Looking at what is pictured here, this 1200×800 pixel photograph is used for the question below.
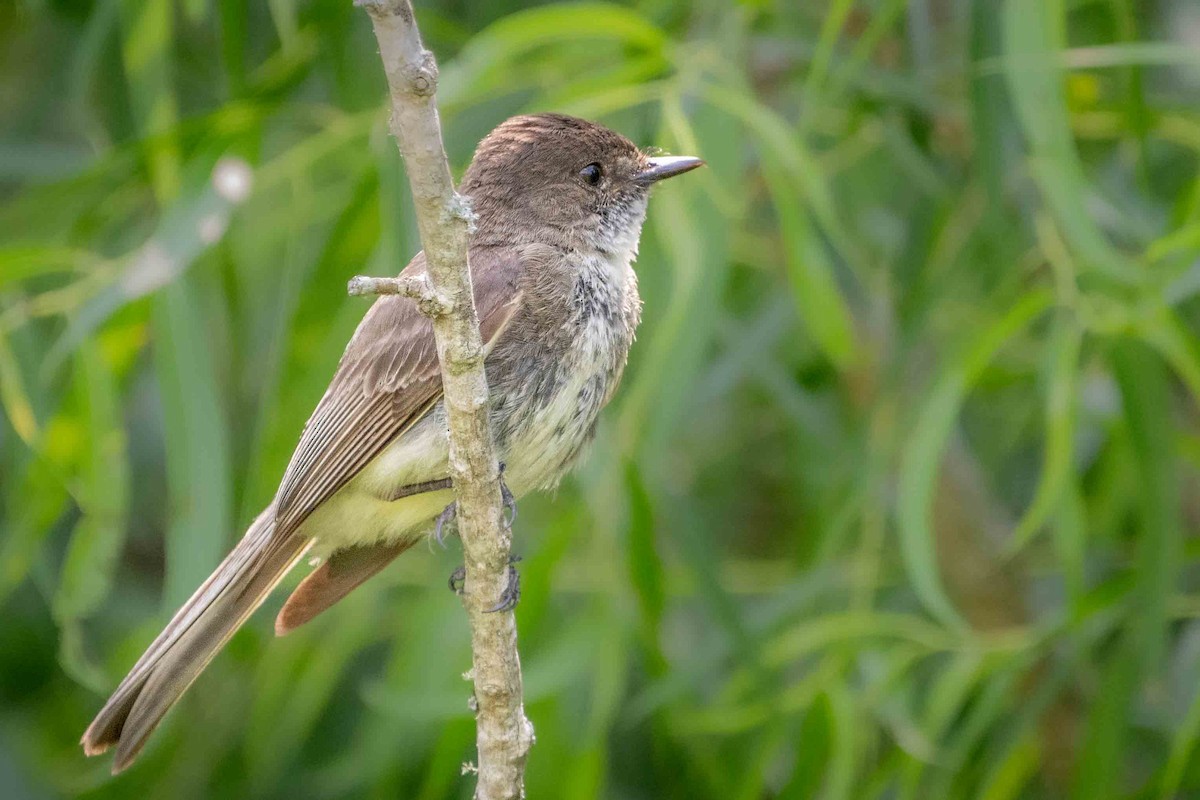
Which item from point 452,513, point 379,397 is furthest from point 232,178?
point 452,513

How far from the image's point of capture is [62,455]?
12.4ft

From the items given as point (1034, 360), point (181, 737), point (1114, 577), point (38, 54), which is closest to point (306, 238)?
point (38, 54)

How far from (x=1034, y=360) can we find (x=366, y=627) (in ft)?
6.49

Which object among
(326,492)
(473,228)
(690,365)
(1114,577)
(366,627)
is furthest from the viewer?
(366,627)

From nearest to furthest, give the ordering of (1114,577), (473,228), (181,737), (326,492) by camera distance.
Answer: (473,228) < (326,492) < (1114,577) < (181,737)

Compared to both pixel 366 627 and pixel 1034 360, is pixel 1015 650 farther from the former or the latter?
pixel 366 627

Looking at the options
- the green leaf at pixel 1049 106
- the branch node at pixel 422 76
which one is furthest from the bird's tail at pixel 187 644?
the green leaf at pixel 1049 106

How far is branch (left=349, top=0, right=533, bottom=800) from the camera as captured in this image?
6.92ft

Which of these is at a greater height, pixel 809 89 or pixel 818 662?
pixel 809 89

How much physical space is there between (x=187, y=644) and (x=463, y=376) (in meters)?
0.97

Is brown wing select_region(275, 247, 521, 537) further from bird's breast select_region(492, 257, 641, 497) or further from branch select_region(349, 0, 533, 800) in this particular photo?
branch select_region(349, 0, 533, 800)

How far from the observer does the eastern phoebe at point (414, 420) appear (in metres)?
3.08

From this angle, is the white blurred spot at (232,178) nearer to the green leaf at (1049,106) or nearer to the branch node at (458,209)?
the branch node at (458,209)

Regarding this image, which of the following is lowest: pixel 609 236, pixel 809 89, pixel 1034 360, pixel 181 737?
pixel 181 737
